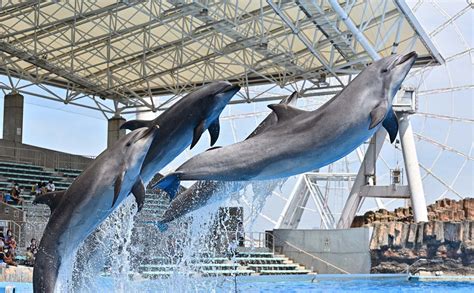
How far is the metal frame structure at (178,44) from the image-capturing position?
26266 mm

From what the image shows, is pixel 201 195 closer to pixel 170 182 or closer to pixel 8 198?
pixel 170 182

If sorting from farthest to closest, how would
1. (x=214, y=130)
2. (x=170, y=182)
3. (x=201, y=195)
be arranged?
(x=201, y=195)
(x=214, y=130)
(x=170, y=182)

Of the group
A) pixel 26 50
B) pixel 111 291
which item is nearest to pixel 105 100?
pixel 26 50

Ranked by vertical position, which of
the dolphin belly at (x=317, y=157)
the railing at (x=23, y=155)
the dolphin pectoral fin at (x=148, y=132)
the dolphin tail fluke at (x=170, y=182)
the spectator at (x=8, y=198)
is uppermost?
the railing at (x=23, y=155)

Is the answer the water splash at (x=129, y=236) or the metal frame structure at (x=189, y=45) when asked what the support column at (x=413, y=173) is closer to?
the metal frame structure at (x=189, y=45)

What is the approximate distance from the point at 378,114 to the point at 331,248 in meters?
23.3

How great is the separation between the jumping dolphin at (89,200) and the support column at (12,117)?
2858 centimetres

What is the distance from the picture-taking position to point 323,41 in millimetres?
27750

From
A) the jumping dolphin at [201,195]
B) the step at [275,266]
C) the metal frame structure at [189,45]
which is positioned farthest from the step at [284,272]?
the jumping dolphin at [201,195]

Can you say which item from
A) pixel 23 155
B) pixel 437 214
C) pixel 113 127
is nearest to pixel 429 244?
pixel 437 214

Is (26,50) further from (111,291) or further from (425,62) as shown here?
(111,291)

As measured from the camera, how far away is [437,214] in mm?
30516

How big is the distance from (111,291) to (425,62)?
21415mm

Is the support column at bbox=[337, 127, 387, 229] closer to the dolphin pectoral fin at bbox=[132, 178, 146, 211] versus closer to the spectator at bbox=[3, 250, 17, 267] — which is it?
the spectator at bbox=[3, 250, 17, 267]
